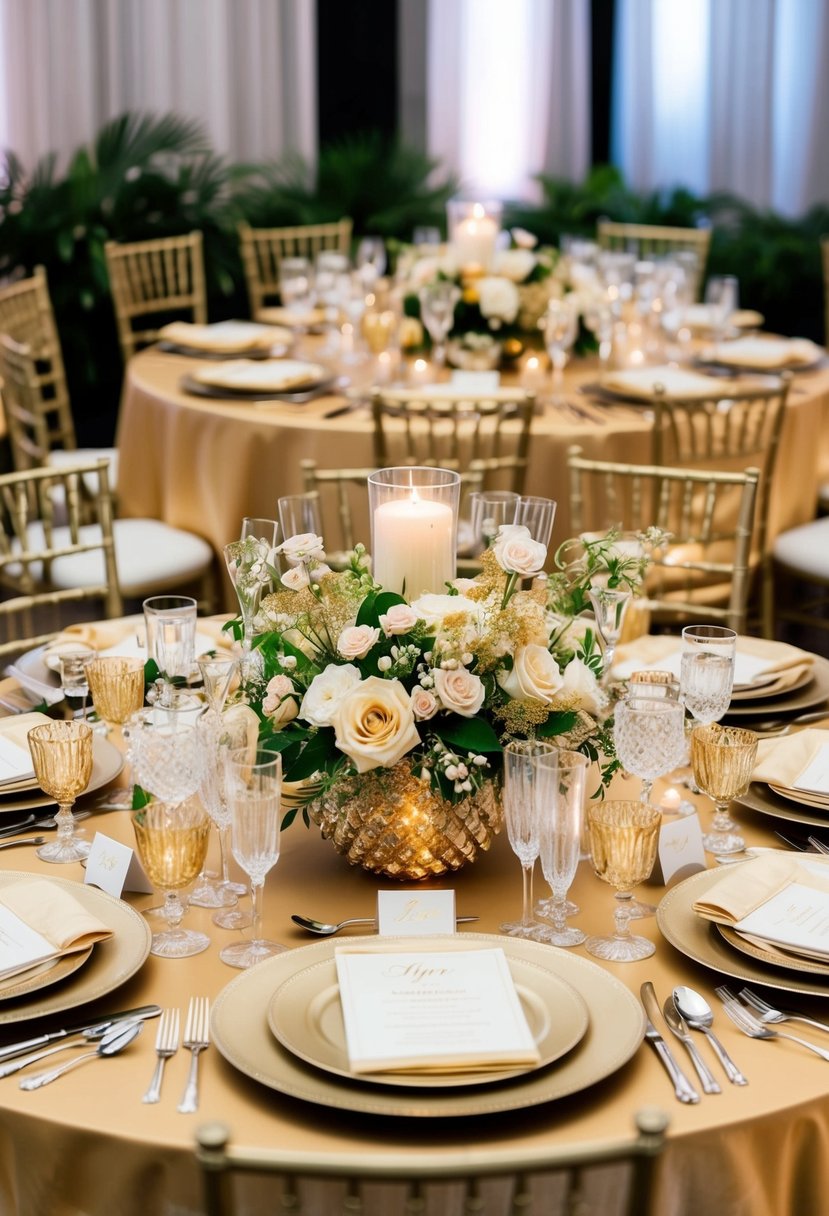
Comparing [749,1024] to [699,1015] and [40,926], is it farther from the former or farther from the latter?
[40,926]

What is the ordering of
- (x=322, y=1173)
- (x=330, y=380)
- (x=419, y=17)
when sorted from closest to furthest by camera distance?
(x=322, y=1173), (x=330, y=380), (x=419, y=17)

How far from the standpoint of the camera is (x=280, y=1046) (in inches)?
52.1

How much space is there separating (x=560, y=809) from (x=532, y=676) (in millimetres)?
221

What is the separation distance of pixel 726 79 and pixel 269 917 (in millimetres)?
7566

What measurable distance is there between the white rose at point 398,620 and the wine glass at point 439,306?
108 inches

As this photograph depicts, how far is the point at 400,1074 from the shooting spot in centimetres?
126

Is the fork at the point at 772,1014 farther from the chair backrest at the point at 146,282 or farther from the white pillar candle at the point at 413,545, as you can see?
the chair backrest at the point at 146,282

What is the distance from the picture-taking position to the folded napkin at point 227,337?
A: 4.60 m

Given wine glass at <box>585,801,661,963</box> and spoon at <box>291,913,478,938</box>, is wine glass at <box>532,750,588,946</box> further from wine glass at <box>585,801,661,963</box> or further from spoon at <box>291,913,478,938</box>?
spoon at <box>291,913,478,938</box>

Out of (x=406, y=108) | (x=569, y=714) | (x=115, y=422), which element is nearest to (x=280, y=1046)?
(x=569, y=714)

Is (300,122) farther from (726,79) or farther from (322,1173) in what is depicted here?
(322,1173)

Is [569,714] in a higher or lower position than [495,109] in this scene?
lower

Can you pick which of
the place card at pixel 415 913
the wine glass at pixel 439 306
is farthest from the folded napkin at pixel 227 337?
the place card at pixel 415 913

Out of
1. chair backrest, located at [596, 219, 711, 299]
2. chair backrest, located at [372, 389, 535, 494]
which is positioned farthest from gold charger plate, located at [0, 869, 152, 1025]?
chair backrest, located at [596, 219, 711, 299]
